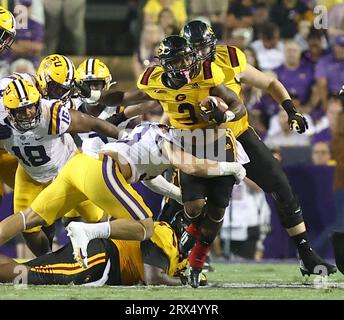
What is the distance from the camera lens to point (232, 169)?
7.74 meters

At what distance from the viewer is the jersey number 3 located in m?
8.43

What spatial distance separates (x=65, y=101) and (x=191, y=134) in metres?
1.30

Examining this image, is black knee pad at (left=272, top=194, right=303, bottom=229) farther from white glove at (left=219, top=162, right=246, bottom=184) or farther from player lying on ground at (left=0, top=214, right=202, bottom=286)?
player lying on ground at (left=0, top=214, right=202, bottom=286)

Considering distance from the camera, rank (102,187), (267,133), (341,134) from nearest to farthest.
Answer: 1. (102,187)
2. (341,134)
3. (267,133)

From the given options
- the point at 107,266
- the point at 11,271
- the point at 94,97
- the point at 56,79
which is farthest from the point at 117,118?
the point at 11,271

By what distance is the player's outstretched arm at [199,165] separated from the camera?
772 centimetres

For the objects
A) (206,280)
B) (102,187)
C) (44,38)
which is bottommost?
(206,280)

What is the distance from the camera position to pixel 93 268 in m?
7.66

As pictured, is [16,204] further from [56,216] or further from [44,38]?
[44,38]

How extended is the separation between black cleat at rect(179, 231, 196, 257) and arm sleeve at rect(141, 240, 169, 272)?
297 millimetres

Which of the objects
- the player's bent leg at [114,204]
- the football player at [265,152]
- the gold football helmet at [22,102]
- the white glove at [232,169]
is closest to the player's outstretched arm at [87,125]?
the gold football helmet at [22,102]

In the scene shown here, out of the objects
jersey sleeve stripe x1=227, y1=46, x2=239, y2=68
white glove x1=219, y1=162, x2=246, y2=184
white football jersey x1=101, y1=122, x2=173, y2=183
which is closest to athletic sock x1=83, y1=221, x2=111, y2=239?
white football jersey x1=101, y1=122, x2=173, y2=183
